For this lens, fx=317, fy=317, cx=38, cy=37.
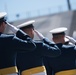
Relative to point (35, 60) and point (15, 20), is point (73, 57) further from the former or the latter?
point (15, 20)

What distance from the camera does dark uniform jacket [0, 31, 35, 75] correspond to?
156 inches

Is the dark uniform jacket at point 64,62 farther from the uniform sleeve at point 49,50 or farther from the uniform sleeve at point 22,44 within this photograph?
the uniform sleeve at point 22,44

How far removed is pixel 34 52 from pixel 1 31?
81 cm

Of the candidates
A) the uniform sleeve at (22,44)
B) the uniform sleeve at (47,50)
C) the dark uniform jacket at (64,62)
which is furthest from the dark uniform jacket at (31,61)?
the uniform sleeve at (22,44)

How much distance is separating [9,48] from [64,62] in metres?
1.30

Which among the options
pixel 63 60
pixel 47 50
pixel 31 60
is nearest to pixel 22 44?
pixel 47 50

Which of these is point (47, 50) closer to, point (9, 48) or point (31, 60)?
point (31, 60)

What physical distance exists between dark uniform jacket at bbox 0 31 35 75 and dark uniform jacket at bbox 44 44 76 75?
108 cm

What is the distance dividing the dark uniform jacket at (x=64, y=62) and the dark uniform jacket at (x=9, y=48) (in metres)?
1.08

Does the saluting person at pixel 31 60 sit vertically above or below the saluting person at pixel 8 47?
below

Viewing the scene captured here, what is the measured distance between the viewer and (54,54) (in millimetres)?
4496

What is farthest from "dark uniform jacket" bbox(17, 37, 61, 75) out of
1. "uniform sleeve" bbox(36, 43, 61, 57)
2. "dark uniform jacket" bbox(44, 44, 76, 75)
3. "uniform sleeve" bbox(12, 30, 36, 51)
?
"uniform sleeve" bbox(12, 30, 36, 51)

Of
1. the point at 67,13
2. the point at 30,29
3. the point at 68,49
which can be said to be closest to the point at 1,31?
the point at 30,29

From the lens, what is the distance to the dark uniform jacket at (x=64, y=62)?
496cm
